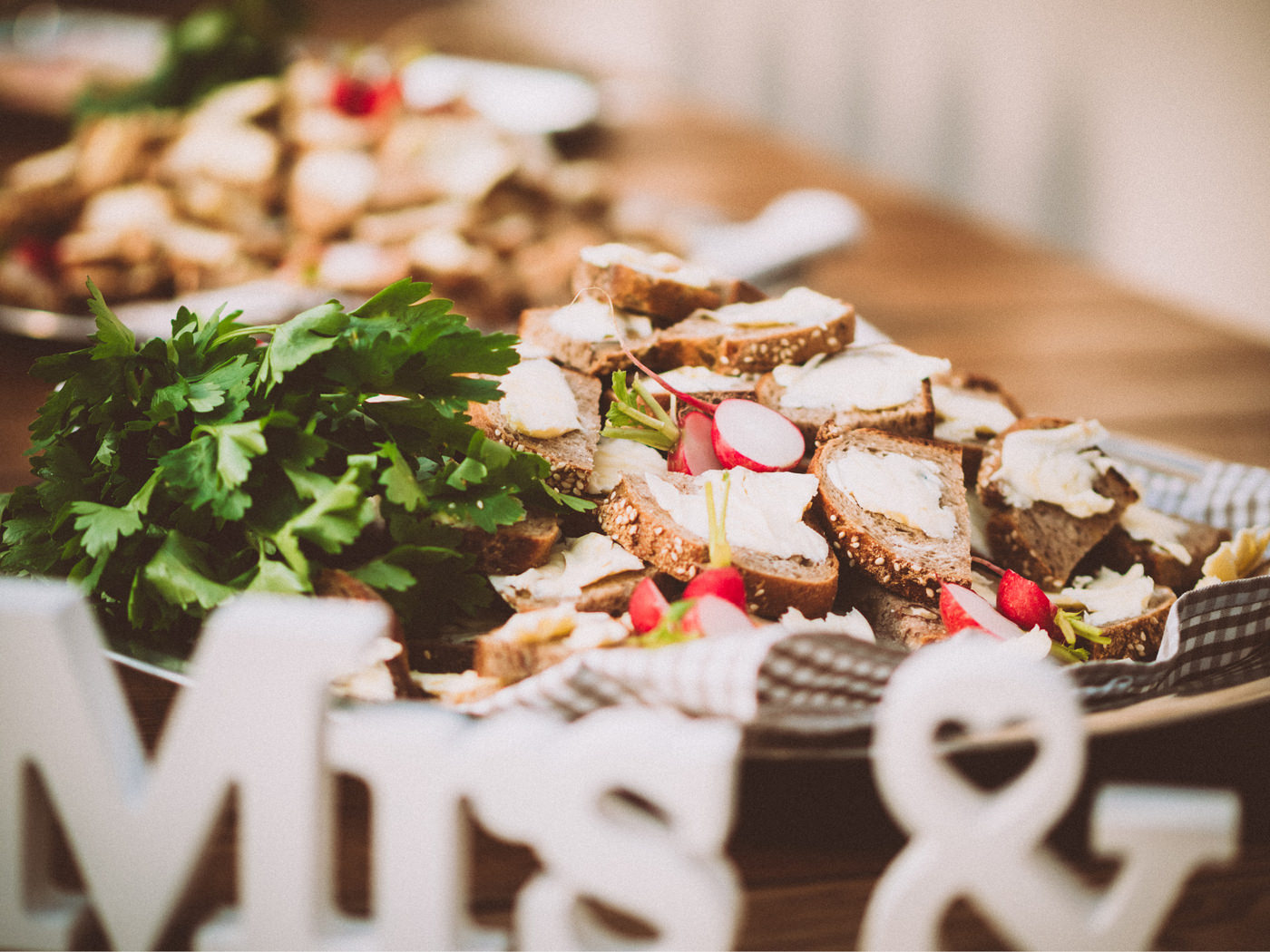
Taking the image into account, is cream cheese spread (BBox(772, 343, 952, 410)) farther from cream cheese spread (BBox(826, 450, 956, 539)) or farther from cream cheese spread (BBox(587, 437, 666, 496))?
cream cheese spread (BBox(587, 437, 666, 496))

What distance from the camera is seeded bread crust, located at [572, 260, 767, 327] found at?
141 cm

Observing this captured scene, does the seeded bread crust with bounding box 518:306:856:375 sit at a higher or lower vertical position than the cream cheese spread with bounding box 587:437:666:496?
higher

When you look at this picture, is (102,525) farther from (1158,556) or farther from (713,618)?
Result: (1158,556)

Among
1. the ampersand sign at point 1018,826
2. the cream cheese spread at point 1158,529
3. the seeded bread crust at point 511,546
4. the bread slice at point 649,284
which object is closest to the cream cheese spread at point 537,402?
the seeded bread crust at point 511,546

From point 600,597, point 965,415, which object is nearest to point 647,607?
point 600,597

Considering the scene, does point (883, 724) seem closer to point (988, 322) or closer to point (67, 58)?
point (988, 322)

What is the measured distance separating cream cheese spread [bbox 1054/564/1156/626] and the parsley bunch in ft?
2.13

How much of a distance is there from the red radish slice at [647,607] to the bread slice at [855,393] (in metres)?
0.34

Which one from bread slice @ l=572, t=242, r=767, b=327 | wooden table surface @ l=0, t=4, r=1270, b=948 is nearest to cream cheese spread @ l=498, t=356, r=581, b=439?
bread slice @ l=572, t=242, r=767, b=327

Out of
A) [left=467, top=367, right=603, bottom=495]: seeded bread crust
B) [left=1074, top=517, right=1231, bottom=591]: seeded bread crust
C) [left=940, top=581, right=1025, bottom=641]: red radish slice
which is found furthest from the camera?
[left=1074, top=517, right=1231, bottom=591]: seeded bread crust

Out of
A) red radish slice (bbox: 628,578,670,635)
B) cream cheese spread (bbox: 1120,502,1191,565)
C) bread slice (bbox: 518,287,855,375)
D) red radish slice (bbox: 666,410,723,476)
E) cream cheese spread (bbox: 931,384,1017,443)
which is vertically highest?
bread slice (bbox: 518,287,855,375)

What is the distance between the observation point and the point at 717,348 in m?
1.37

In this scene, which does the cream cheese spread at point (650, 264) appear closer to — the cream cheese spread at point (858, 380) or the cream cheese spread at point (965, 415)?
the cream cheese spread at point (858, 380)

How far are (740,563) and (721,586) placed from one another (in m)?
0.08
